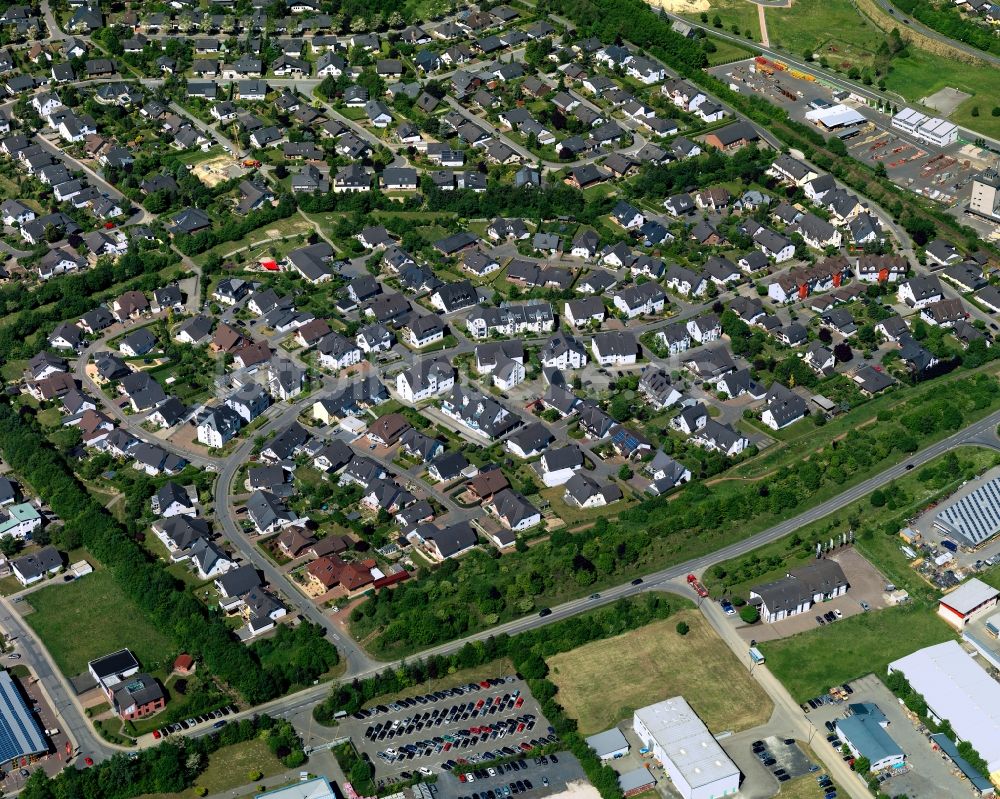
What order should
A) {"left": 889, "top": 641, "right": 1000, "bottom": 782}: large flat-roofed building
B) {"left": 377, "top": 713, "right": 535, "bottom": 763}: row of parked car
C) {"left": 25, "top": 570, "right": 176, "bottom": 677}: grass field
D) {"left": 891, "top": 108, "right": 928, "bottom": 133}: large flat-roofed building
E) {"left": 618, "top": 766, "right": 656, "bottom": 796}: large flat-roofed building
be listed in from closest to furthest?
{"left": 618, "top": 766, "right": 656, "bottom": 796}: large flat-roofed building → {"left": 889, "top": 641, "right": 1000, "bottom": 782}: large flat-roofed building → {"left": 377, "top": 713, "right": 535, "bottom": 763}: row of parked car → {"left": 25, "top": 570, "right": 176, "bottom": 677}: grass field → {"left": 891, "top": 108, "right": 928, "bottom": 133}: large flat-roofed building

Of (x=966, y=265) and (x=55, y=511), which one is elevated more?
(x=966, y=265)

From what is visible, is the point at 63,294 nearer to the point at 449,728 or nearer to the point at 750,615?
the point at 449,728

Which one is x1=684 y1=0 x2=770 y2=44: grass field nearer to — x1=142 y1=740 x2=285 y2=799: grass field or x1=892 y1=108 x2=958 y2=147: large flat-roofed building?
x1=892 y1=108 x2=958 y2=147: large flat-roofed building

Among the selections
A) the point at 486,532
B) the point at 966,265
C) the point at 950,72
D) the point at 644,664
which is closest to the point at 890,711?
the point at 644,664

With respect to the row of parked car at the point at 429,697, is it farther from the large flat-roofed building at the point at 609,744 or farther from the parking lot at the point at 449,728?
the large flat-roofed building at the point at 609,744

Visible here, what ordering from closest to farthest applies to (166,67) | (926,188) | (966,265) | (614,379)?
(614,379) → (966,265) → (926,188) → (166,67)

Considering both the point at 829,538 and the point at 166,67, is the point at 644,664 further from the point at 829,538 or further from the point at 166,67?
the point at 166,67

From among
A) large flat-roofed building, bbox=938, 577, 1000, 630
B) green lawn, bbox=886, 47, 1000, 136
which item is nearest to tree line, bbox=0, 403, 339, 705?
large flat-roofed building, bbox=938, 577, 1000, 630
